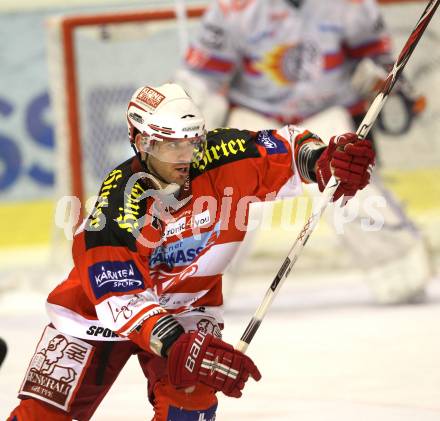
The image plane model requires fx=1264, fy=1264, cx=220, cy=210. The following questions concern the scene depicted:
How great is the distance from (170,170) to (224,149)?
215mm

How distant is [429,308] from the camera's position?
16.9ft

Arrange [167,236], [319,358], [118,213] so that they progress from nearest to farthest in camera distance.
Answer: [118,213] < [167,236] < [319,358]

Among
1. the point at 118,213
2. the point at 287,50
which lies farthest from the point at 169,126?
the point at 287,50

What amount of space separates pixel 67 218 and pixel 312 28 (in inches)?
56.4

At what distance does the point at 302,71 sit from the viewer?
5.44m

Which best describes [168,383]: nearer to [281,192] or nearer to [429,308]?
[281,192]

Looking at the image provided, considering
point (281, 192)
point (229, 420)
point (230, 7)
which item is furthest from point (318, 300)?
point (281, 192)

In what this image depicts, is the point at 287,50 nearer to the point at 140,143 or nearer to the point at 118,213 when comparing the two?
the point at 140,143

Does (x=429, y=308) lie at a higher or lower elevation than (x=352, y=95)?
lower

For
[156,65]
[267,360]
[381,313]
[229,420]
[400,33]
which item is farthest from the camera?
[156,65]

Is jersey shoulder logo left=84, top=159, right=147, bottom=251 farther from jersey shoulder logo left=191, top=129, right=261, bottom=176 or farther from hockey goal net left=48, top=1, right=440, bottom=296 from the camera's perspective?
hockey goal net left=48, top=1, right=440, bottom=296

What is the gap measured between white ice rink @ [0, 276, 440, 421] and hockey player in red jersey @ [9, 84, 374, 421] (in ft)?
2.04

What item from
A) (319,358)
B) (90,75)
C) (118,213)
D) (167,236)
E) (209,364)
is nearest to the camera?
(209,364)

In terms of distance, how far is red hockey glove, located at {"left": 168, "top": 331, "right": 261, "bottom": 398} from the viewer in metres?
2.62
